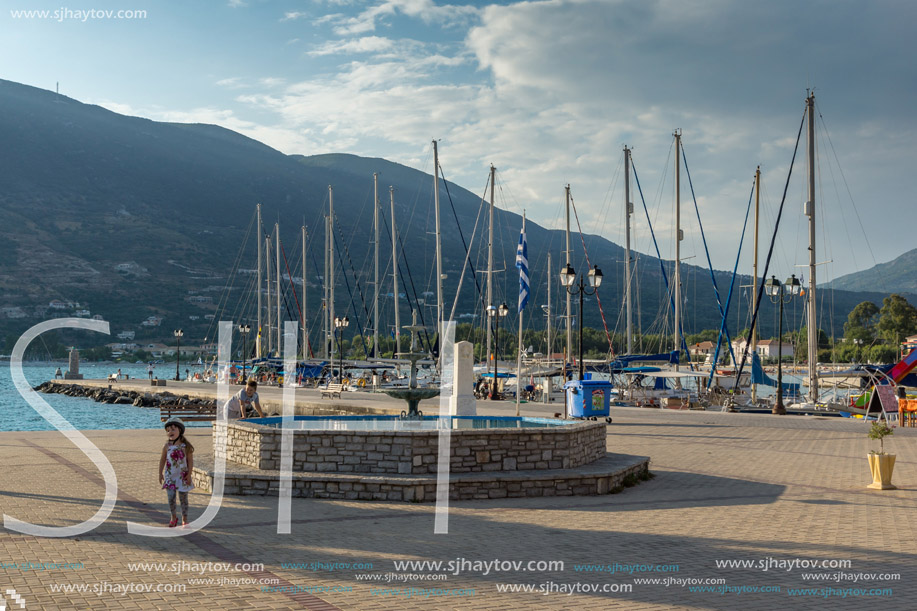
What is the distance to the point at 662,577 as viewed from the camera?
26.0 feet

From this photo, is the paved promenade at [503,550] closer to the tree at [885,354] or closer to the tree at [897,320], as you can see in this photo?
the tree at [897,320]

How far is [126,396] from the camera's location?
192 feet

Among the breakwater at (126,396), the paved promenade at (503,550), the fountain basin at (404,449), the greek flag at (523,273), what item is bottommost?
the breakwater at (126,396)

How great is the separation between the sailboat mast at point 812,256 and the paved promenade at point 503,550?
20.2 meters

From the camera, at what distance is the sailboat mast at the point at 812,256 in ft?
113

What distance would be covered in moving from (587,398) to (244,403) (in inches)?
449

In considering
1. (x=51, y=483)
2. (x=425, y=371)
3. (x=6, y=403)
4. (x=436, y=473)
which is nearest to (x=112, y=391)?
(x=6, y=403)

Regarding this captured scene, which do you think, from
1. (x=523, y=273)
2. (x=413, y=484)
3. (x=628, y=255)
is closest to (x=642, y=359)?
(x=628, y=255)

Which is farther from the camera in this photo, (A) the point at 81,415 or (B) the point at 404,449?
(A) the point at 81,415

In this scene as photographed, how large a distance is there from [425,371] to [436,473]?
5652cm

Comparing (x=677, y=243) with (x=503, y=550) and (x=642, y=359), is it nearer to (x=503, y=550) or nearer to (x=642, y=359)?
(x=642, y=359)

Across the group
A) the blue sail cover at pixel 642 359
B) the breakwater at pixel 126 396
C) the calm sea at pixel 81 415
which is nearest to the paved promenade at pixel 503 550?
the calm sea at pixel 81 415

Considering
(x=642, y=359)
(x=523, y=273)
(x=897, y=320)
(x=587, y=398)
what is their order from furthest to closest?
(x=897, y=320), (x=642, y=359), (x=523, y=273), (x=587, y=398)

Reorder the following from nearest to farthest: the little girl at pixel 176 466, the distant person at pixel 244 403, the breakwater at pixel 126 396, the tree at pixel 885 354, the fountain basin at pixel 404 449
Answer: the little girl at pixel 176 466
the fountain basin at pixel 404 449
the distant person at pixel 244 403
the breakwater at pixel 126 396
the tree at pixel 885 354
